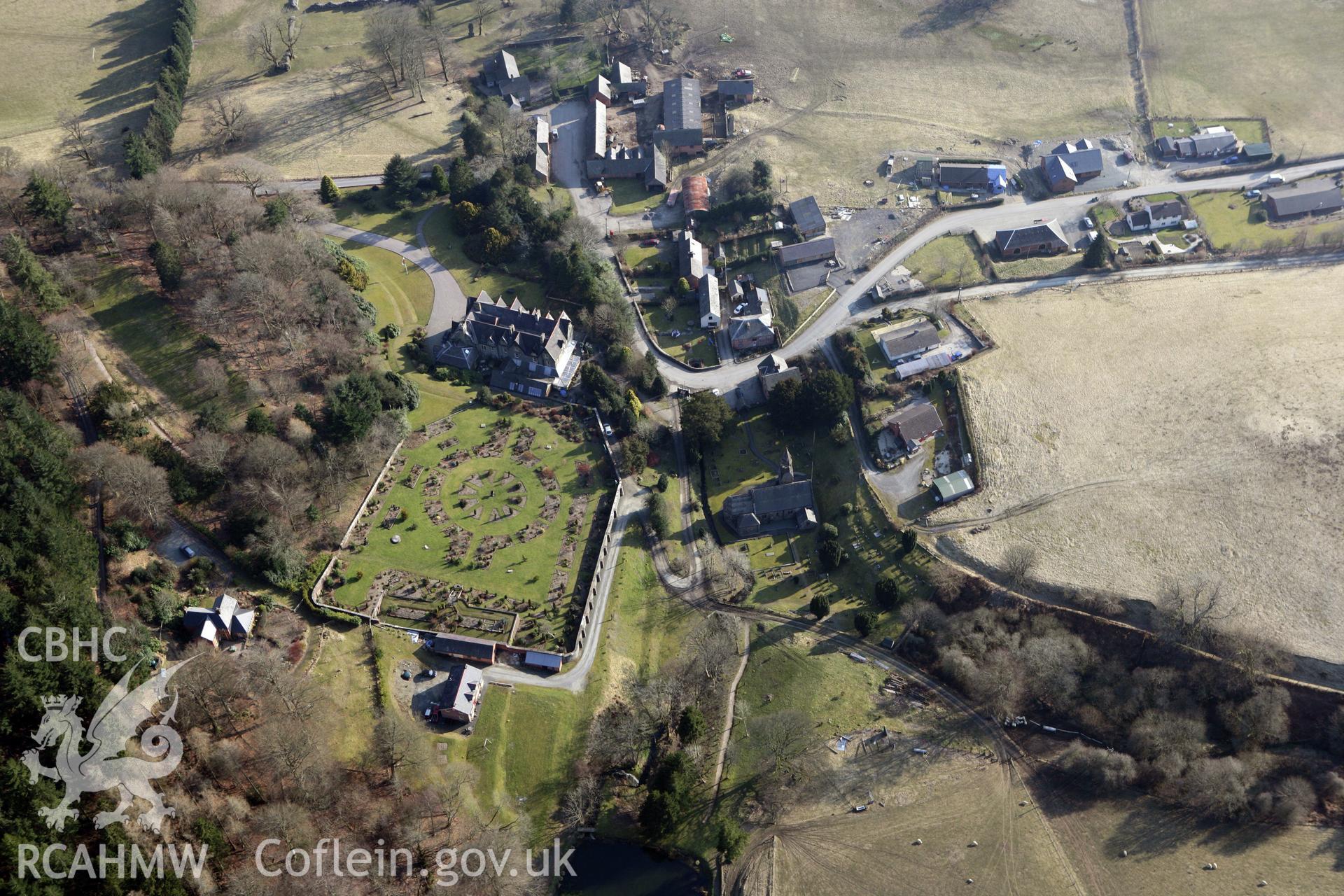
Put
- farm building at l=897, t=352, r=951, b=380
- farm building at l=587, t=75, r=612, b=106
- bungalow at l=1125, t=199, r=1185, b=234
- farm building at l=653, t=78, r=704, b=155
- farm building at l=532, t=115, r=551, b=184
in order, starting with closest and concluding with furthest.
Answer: farm building at l=897, t=352, r=951, b=380
bungalow at l=1125, t=199, r=1185, b=234
farm building at l=532, t=115, r=551, b=184
farm building at l=653, t=78, r=704, b=155
farm building at l=587, t=75, r=612, b=106

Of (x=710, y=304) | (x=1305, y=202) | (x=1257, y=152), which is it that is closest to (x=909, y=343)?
(x=710, y=304)

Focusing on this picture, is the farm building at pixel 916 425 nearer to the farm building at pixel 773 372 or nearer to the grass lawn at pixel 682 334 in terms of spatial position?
the farm building at pixel 773 372

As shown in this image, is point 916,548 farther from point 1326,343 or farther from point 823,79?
point 823,79

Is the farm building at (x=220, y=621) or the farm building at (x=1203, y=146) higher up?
the farm building at (x=1203, y=146)

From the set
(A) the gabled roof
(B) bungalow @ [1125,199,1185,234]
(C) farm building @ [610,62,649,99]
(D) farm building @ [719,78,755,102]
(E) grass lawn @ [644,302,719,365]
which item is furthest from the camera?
(C) farm building @ [610,62,649,99]

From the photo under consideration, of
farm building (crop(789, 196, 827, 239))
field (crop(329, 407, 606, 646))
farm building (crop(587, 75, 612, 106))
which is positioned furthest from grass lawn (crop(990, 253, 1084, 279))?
farm building (crop(587, 75, 612, 106))

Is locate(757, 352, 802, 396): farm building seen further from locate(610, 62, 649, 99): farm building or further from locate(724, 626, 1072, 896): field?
locate(610, 62, 649, 99): farm building

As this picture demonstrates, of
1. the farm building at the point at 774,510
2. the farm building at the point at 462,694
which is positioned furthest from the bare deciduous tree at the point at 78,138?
the farm building at the point at 774,510
